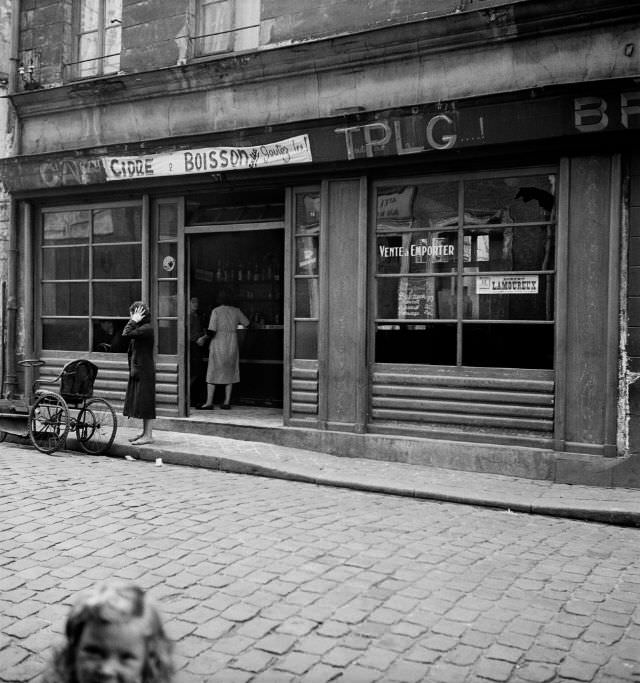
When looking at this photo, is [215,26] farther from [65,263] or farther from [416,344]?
[416,344]

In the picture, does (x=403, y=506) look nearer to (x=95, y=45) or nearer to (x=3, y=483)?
(x=3, y=483)

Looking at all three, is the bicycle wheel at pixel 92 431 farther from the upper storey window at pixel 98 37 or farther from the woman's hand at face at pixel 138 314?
the upper storey window at pixel 98 37

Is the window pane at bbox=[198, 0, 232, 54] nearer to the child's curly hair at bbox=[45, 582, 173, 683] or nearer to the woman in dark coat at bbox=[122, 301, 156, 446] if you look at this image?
the woman in dark coat at bbox=[122, 301, 156, 446]

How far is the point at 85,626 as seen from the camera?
1557 mm

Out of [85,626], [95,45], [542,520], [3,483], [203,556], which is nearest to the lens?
[85,626]

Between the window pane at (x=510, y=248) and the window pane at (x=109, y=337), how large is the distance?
5367 mm

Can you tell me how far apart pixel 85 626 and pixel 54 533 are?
4.40 metres

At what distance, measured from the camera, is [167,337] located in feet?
36.3

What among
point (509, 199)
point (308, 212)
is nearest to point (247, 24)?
point (308, 212)

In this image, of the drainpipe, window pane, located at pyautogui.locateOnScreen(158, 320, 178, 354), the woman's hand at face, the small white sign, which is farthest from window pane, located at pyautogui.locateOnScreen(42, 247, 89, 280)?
the small white sign

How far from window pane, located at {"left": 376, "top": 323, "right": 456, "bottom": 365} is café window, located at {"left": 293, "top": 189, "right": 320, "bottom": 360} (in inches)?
36.3

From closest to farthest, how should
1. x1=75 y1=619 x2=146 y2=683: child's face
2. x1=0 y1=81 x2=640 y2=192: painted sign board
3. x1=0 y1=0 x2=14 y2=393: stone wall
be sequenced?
x1=75 y1=619 x2=146 y2=683: child's face < x1=0 y1=81 x2=640 y2=192: painted sign board < x1=0 y1=0 x2=14 y2=393: stone wall

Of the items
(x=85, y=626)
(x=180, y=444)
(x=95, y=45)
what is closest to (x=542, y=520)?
(x=180, y=444)

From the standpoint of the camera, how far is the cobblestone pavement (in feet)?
12.0
